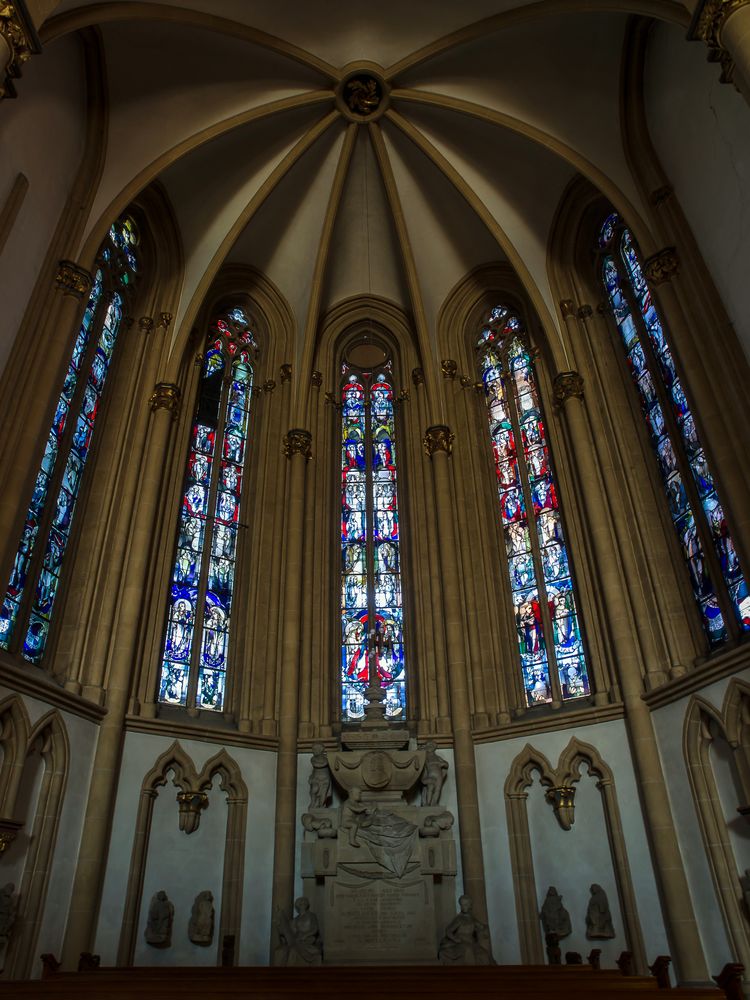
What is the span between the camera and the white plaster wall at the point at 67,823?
30.1 feet

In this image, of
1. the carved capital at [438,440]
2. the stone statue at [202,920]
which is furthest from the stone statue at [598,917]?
the carved capital at [438,440]

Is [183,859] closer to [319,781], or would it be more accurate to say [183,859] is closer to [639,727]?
[319,781]

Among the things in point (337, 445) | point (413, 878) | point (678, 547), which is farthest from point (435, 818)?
point (337, 445)

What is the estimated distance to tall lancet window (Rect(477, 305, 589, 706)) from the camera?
12.6 metres

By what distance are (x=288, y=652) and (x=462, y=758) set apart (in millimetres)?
3267

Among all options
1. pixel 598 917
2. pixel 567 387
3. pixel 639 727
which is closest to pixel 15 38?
pixel 567 387

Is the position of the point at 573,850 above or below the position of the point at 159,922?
above

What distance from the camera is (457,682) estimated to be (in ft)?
41.2

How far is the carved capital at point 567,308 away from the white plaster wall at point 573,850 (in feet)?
24.4

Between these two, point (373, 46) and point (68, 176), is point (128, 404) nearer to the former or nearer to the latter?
point (68, 176)

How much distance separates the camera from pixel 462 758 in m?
11.9

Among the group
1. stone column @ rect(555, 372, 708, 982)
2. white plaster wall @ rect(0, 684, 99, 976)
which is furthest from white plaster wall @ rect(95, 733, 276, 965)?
stone column @ rect(555, 372, 708, 982)

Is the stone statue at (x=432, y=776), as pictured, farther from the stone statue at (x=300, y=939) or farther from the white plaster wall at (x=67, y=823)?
the white plaster wall at (x=67, y=823)

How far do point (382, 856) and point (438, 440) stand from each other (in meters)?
7.58
